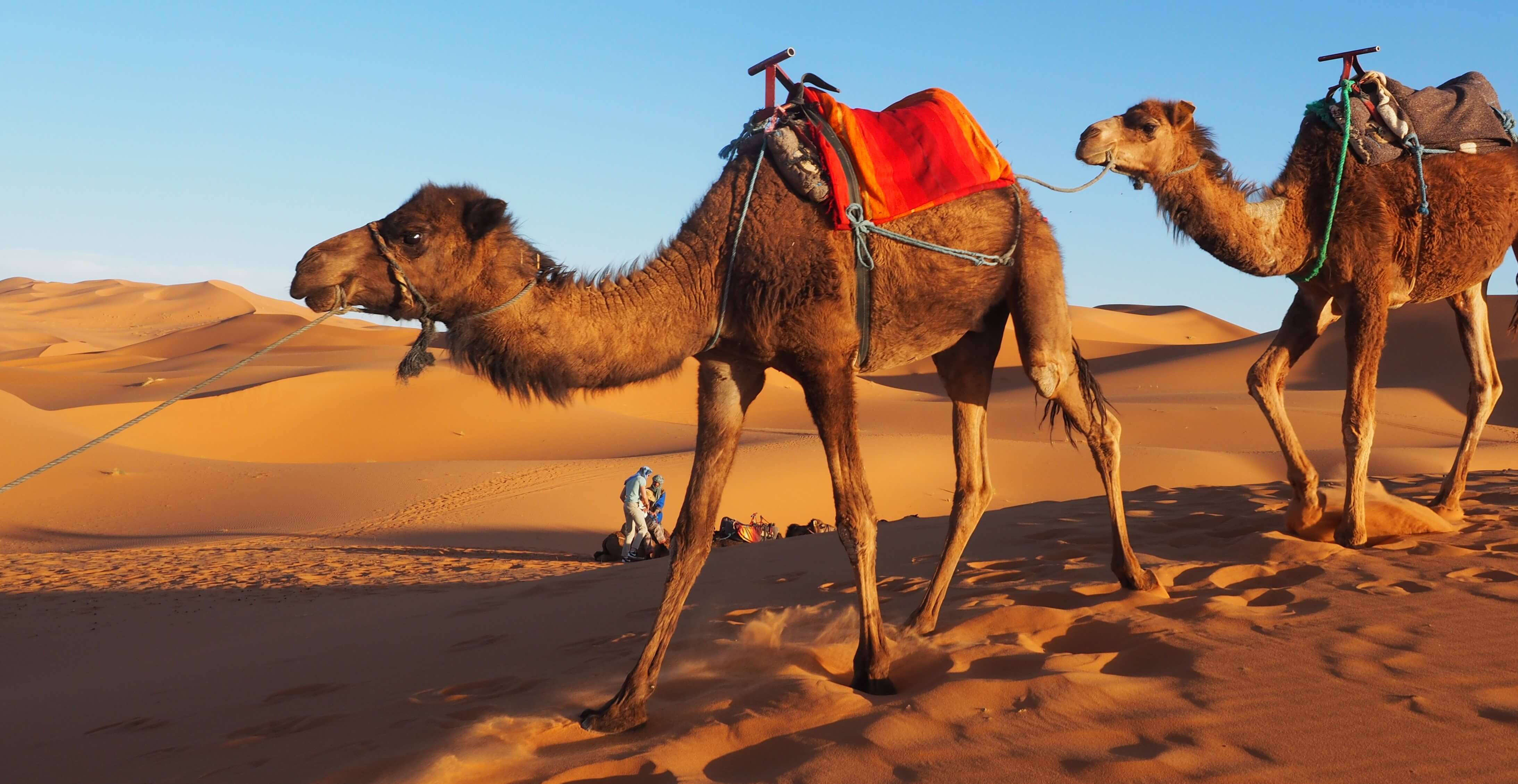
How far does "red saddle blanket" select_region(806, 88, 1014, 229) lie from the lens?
4434mm

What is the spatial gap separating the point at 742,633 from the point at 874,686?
1098 millimetres

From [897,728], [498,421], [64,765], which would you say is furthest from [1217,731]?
[498,421]

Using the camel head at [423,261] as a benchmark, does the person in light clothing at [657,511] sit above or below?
below

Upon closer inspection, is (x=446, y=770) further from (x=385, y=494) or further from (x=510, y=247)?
(x=385, y=494)

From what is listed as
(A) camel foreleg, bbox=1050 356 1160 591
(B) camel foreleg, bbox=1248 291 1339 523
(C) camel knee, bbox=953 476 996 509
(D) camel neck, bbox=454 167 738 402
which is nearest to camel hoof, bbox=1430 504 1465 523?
(B) camel foreleg, bbox=1248 291 1339 523

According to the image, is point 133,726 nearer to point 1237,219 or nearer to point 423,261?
point 423,261

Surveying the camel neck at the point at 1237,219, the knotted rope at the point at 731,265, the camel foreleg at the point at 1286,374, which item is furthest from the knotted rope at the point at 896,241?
the camel foreleg at the point at 1286,374

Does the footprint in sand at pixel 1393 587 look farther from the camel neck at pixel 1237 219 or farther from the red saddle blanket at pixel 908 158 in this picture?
the red saddle blanket at pixel 908 158

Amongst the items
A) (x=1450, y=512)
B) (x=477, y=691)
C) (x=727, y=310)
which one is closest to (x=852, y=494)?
(x=727, y=310)

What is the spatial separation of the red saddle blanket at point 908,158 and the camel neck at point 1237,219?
153 cm

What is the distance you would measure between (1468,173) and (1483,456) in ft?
43.5

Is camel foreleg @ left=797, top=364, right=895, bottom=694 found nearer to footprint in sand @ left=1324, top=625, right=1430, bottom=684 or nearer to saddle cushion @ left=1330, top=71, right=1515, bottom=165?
footprint in sand @ left=1324, top=625, right=1430, bottom=684

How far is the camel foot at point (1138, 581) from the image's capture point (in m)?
5.39

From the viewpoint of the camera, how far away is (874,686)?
4.21 m
